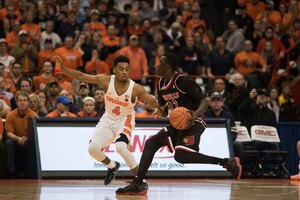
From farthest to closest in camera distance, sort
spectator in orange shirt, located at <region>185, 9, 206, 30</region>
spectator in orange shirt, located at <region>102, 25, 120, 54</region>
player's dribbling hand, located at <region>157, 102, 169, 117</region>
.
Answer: spectator in orange shirt, located at <region>185, 9, 206, 30</region>, spectator in orange shirt, located at <region>102, 25, 120, 54</region>, player's dribbling hand, located at <region>157, 102, 169, 117</region>

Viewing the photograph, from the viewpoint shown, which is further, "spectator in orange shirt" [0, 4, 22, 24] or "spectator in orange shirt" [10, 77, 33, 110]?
"spectator in orange shirt" [0, 4, 22, 24]

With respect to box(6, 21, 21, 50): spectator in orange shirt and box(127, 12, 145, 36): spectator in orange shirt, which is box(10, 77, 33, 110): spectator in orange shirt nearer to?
box(6, 21, 21, 50): spectator in orange shirt

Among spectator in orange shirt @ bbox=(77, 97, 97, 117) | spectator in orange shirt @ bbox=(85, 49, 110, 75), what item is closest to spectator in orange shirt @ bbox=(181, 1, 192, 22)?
spectator in orange shirt @ bbox=(85, 49, 110, 75)

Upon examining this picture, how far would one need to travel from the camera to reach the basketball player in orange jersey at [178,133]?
13.4 meters

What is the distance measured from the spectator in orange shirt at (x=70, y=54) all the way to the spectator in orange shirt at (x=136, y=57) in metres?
1.16

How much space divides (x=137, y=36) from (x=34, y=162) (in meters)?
7.95

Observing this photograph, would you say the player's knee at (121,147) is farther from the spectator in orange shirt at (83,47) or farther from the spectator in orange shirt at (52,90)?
the spectator in orange shirt at (83,47)

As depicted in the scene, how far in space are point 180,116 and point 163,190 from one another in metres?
1.79

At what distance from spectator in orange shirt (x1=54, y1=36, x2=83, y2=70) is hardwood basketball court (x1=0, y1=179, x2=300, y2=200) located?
5758 millimetres

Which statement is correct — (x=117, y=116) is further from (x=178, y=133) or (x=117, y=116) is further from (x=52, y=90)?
(x=52, y=90)

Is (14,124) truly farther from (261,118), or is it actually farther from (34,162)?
(261,118)

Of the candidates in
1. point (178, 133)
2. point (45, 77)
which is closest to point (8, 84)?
point (45, 77)

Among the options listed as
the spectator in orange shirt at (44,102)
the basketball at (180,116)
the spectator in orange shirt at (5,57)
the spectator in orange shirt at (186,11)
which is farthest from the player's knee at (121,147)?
the spectator in orange shirt at (186,11)

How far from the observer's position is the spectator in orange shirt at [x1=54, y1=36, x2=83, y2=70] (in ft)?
73.6
